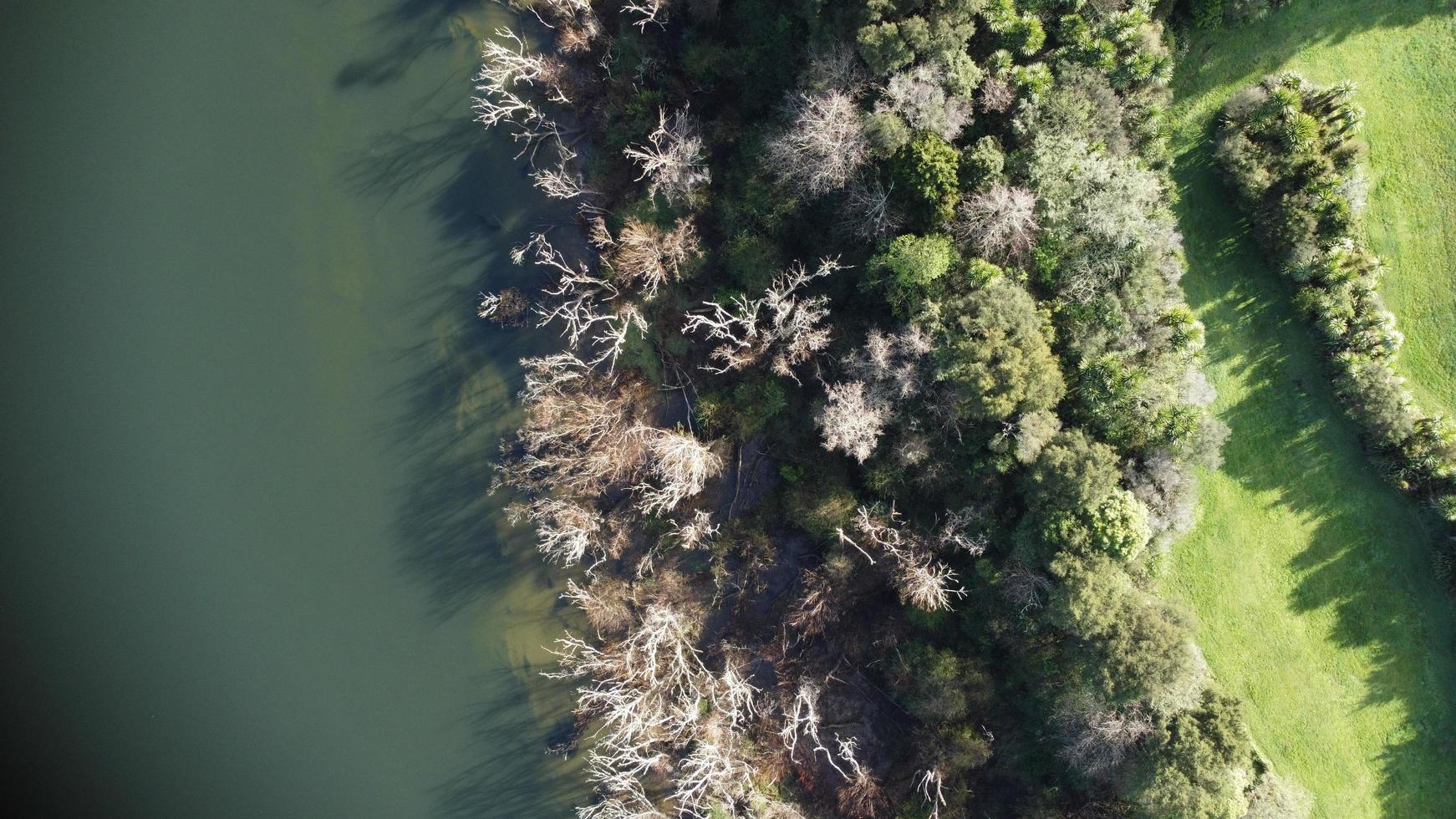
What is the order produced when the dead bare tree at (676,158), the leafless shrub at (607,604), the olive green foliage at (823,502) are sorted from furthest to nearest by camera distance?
the leafless shrub at (607,604) → the dead bare tree at (676,158) → the olive green foliage at (823,502)

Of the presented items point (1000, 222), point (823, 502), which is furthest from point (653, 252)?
point (1000, 222)

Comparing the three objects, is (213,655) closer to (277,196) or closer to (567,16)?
(277,196)

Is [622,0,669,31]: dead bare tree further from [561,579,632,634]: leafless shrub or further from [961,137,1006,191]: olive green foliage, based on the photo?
[561,579,632,634]: leafless shrub

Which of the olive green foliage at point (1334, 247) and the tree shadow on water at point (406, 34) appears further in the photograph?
the tree shadow on water at point (406, 34)

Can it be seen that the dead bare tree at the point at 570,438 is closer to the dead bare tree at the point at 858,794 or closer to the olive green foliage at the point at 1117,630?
the dead bare tree at the point at 858,794

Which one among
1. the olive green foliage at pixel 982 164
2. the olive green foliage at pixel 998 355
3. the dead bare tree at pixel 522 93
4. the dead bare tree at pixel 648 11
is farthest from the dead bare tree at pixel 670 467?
the dead bare tree at pixel 648 11

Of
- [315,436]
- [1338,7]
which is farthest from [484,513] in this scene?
[1338,7]
